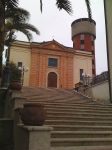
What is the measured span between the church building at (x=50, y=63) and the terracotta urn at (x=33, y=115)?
28.9 m

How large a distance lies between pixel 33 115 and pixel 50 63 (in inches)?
1275

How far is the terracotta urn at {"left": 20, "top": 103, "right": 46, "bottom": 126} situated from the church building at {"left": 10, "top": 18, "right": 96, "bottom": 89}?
2888 cm

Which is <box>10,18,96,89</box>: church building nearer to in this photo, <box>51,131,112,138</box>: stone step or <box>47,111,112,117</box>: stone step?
<box>47,111,112,117</box>: stone step

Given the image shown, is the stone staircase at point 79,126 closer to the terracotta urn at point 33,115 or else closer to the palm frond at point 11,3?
the terracotta urn at point 33,115

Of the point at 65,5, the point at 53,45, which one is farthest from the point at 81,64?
the point at 65,5

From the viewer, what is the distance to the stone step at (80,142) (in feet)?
27.2

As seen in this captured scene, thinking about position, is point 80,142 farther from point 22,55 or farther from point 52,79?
point 52,79

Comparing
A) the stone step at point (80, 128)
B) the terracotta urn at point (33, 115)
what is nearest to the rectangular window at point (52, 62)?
the stone step at point (80, 128)

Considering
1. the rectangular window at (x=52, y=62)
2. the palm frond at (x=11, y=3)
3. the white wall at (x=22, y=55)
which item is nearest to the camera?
the palm frond at (x=11, y=3)

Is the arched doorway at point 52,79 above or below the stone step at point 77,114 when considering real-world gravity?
above

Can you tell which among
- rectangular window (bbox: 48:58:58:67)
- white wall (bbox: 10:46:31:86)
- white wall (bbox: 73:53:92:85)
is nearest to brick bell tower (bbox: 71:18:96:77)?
white wall (bbox: 73:53:92:85)

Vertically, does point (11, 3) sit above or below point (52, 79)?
below

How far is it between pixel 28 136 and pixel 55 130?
2.39m

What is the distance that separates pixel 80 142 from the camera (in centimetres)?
852
